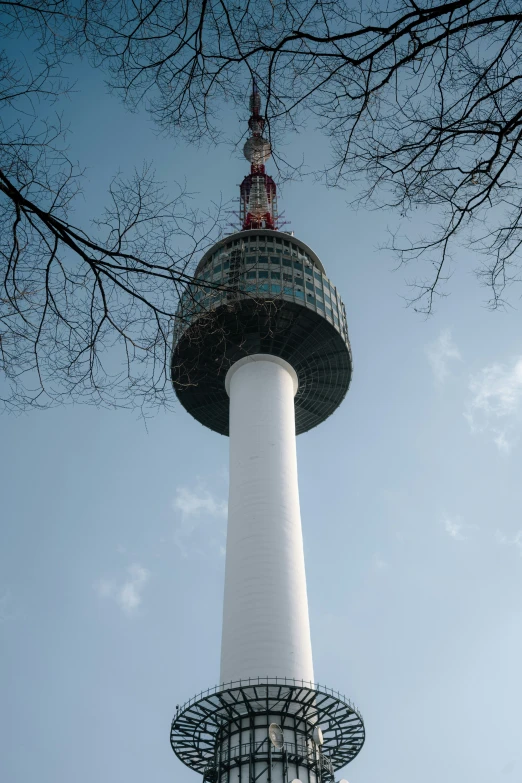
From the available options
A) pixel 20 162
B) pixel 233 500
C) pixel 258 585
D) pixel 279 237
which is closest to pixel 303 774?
pixel 258 585

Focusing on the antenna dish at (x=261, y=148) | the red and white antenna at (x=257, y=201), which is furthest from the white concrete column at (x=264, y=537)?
the antenna dish at (x=261, y=148)

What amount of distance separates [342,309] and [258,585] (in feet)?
97.9

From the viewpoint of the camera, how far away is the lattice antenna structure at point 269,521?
1619 inches

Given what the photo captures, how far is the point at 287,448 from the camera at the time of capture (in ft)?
182

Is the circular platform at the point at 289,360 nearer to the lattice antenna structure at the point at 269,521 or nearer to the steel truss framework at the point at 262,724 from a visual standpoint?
the lattice antenna structure at the point at 269,521

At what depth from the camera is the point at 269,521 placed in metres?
49.8

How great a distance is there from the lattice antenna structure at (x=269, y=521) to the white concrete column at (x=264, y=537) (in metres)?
0.08

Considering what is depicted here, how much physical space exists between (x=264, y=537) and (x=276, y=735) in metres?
12.5

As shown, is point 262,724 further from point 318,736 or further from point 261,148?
point 261,148

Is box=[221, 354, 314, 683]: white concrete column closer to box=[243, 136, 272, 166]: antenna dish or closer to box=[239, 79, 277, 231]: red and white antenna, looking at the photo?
box=[239, 79, 277, 231]: red and white antenna

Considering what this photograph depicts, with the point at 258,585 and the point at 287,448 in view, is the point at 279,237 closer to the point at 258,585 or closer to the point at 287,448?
the point at 287,448

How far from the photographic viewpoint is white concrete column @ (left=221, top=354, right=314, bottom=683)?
43938mm

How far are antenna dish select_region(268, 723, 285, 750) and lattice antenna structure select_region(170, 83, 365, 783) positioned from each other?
66mm

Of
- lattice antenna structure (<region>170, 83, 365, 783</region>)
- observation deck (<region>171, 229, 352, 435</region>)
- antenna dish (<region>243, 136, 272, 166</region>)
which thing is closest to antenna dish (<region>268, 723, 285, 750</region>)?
lattice antenna structure (<region>170, 83, 365, 783</region>)
